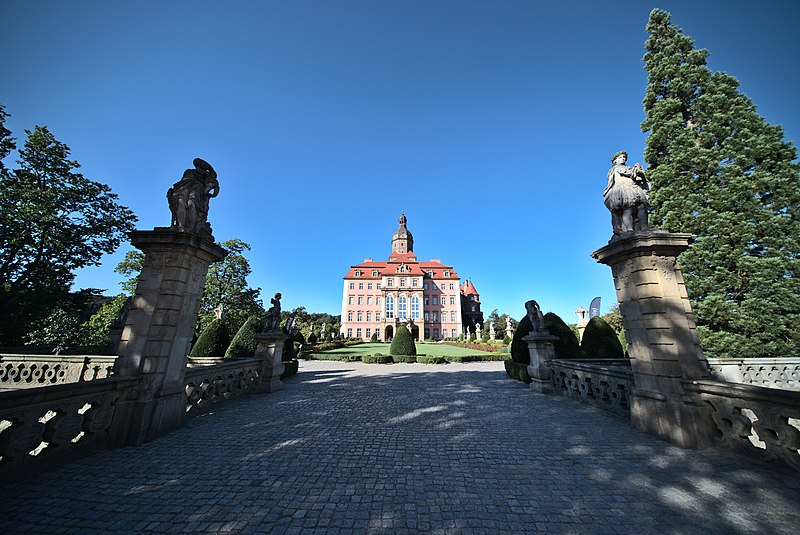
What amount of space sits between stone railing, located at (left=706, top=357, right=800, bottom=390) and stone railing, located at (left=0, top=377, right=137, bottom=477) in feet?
46.1

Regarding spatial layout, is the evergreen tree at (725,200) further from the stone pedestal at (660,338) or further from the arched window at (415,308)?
the arched window at (415,308)

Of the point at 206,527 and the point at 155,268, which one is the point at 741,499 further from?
the point at 155,268

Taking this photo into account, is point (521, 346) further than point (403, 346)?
No

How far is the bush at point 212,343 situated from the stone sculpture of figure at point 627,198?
44.8 feet

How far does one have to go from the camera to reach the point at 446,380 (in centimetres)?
1055

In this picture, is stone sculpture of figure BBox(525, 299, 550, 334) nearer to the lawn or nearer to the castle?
the lawn

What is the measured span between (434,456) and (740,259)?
1437 cm

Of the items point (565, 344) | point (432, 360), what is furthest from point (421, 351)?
→ point (565, 344)

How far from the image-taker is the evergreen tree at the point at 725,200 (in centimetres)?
984

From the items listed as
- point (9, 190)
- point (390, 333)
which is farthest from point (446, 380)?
point (390, 333)

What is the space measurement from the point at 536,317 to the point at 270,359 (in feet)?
28.4

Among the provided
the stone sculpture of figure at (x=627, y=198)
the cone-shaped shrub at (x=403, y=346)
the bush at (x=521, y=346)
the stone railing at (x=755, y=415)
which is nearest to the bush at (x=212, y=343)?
the cone-shaped shrub at (x=403, y=346)

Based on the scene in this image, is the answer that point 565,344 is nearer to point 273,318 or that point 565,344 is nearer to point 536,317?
point 536,317

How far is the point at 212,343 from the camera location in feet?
36.5
